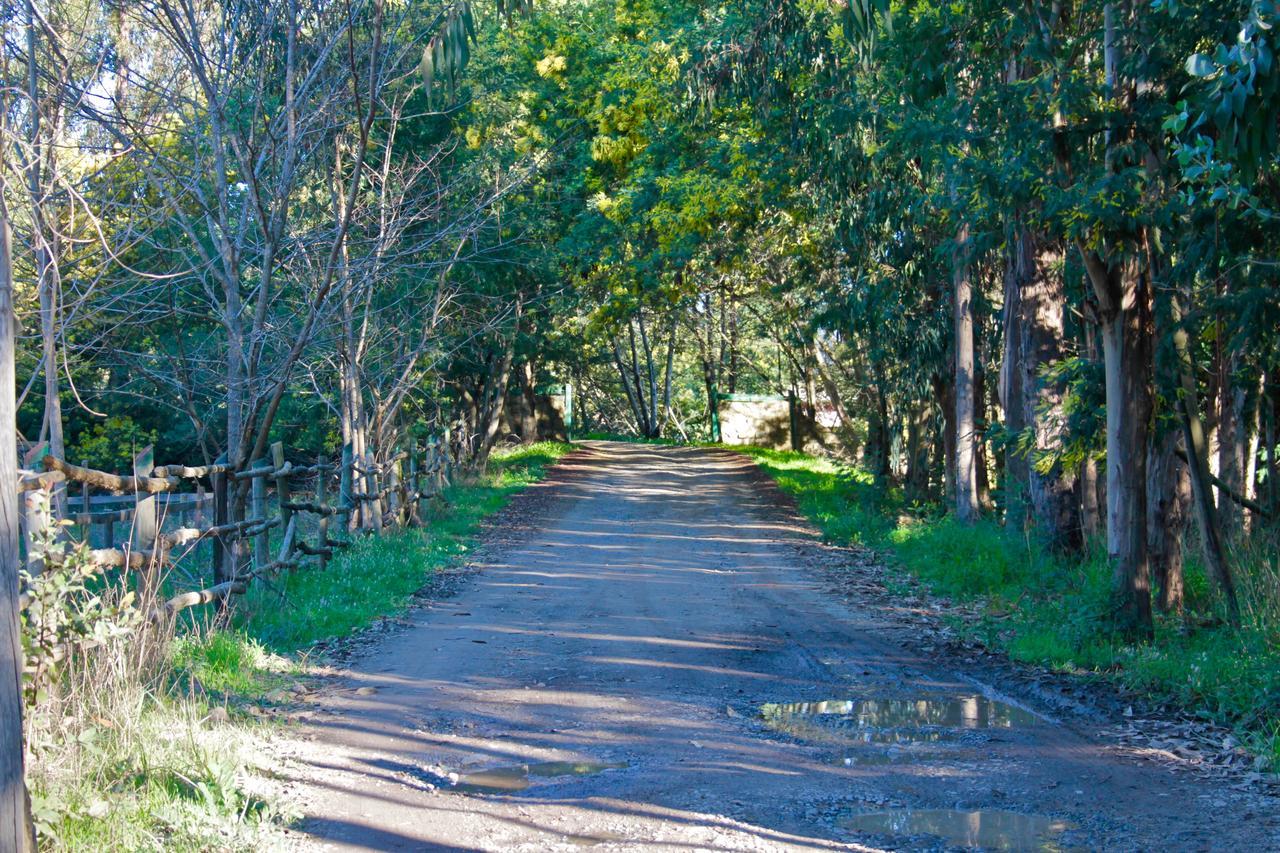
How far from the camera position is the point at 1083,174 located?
29.0 feet

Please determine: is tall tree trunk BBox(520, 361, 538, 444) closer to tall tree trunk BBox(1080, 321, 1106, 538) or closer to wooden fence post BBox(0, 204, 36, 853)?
tall tree trunk BBox(1080, 321, 1106, 538)

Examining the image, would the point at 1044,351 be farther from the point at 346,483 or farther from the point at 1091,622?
the point at 346,483

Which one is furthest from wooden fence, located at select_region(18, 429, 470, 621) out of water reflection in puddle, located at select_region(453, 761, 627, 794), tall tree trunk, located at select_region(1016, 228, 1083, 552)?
tall tree trunk, located at select_region(1016, 228, 1083, 552)

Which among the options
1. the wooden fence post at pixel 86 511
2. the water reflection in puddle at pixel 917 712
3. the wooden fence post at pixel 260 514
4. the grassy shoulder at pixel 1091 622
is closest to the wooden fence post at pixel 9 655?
the wooden fence post at pixel 86 511

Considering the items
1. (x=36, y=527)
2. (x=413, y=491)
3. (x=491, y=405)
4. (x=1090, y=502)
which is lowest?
(x=413, y=491)

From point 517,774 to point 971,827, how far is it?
250 centimetres

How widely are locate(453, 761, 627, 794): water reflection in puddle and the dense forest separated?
99.6 inches

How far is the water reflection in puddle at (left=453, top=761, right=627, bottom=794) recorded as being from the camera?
6.07 metres

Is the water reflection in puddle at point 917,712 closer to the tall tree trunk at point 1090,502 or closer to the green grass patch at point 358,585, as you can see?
the green grass patch at point 358,585

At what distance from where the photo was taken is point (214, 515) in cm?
995

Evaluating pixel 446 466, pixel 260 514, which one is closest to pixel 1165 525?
pixel 260 514

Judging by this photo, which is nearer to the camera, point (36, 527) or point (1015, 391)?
point (36, 527)

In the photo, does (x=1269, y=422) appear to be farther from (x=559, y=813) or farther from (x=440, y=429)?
(x=440, y=429)

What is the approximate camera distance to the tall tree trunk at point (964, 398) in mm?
15805
